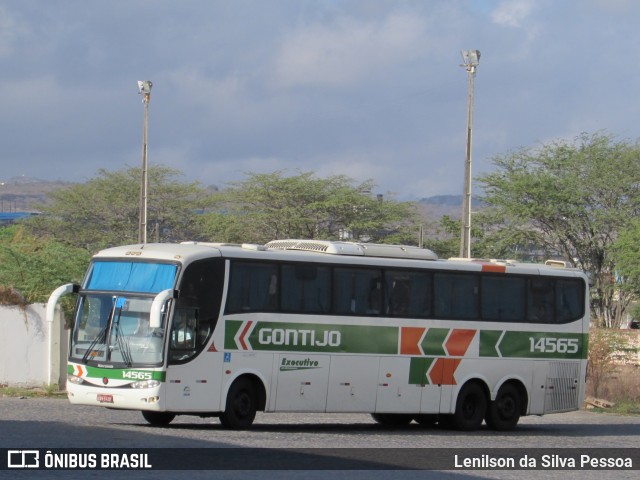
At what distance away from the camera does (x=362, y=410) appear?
23.7 m

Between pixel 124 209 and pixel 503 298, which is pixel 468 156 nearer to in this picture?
pixel 503 298

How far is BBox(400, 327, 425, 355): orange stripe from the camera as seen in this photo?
79.5ft

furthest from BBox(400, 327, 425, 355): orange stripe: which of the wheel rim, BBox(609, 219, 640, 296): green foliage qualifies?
BBox(609, 219, 640, 296): green foliage

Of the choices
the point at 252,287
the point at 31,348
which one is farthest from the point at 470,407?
the point at 31,348

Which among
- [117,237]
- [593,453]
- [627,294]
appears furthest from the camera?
[117,237]

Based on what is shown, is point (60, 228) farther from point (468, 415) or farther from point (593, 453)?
point (593, 453)

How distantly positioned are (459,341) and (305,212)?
43402mm

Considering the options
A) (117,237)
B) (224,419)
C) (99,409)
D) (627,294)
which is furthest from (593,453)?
(117,237)

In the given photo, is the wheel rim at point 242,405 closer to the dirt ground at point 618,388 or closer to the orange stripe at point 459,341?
the orange stripe at point 459,341

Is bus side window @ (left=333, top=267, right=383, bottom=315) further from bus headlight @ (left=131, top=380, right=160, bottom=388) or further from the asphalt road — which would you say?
bus headlight @ (left=131, top=380, right=160, bottom=388)

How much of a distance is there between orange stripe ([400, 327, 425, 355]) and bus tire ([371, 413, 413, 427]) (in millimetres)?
2068

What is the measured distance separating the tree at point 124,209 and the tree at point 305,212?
8.34m

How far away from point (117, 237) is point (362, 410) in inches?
2169

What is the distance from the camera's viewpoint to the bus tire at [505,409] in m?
25.9
